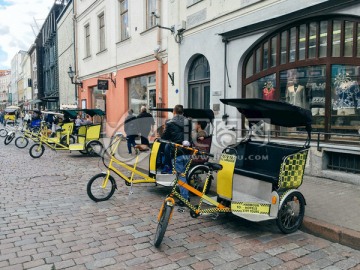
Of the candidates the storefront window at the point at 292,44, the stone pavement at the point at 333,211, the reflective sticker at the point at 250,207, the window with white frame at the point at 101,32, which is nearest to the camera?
the stone pavement at the point at 333,211

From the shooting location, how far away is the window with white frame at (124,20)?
614 inches

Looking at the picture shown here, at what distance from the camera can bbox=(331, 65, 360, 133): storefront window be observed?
6.71 meters

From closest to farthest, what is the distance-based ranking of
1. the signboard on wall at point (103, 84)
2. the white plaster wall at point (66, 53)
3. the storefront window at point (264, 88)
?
the storefront window at point (264, 88), the signboard on wall at point (103, 84), the white plaster wall at point (66, 53)

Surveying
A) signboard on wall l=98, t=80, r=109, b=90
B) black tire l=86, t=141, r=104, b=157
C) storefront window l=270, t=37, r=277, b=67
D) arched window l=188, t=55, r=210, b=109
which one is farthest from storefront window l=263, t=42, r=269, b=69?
signboard on wall l=98, t=80, r=109, b=90

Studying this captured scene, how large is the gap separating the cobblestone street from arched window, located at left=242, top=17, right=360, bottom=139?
11.5 ft

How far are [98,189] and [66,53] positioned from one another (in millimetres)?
22112

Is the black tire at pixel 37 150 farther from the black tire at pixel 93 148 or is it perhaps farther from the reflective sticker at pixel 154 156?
the reflective sticker at pixel 154 156

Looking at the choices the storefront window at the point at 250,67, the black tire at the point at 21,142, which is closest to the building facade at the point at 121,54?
the storefront window at the point at 250,67

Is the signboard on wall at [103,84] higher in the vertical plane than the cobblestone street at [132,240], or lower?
higher

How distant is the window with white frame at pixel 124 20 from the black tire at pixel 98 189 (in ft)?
36.0

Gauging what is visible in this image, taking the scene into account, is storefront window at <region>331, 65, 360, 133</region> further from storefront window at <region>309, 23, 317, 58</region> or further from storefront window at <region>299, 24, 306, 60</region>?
storefront window at <region>299, 24, 306, 60</region>

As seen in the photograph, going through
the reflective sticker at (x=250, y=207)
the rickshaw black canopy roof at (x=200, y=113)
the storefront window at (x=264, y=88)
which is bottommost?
the reflective sticker at (x=250, y=207)

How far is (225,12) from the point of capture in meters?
9.36

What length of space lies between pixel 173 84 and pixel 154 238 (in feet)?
27.7
